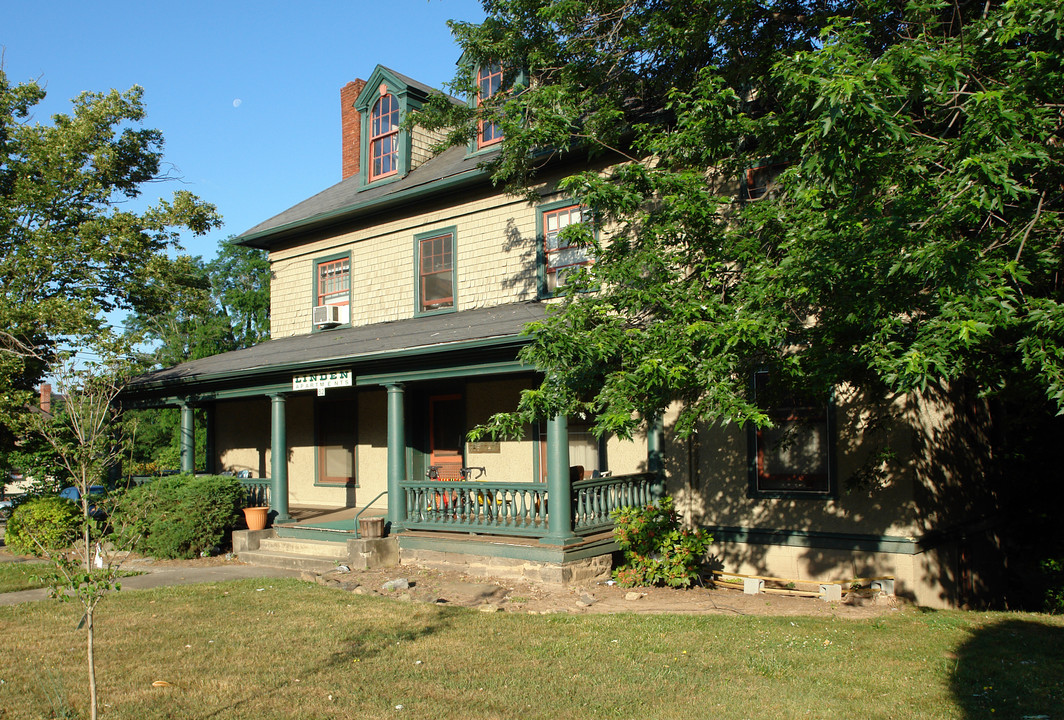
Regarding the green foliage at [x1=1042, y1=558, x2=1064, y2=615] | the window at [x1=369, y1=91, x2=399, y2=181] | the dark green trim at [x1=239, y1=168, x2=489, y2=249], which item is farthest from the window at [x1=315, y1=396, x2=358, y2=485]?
the green foliage at [x1=1042, y1=558, x2=1064, y2=615]

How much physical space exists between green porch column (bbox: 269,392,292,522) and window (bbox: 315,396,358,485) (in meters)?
2.21

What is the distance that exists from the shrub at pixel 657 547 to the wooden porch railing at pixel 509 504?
0.44 metres

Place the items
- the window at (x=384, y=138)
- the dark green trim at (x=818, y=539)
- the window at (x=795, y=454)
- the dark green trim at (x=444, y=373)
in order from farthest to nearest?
the window at (x=384, y=138), the dark green trim at (x=444, y=373), the window at (x=795, y=454), the dark green trim at (x=818, y=539)

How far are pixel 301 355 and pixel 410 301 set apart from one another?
2.41 metres

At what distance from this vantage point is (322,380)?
14.5 meters

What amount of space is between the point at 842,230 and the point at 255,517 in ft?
38.5

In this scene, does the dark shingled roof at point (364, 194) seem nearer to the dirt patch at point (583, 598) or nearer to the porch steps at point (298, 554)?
the porch steps at point (298, 554)

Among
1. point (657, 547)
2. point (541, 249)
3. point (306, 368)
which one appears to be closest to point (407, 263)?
point (306, 368)

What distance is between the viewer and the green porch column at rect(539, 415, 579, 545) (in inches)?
456

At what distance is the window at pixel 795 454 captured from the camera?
38.0ft

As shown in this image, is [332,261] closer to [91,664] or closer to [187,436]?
[187,436]

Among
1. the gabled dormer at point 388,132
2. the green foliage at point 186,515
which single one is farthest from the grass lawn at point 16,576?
the gabled dormer at point 388,132

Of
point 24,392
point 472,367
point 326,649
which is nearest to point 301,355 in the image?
point 472,367

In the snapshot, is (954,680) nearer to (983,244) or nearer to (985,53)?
(983,244)
